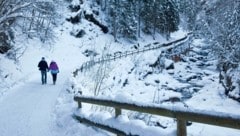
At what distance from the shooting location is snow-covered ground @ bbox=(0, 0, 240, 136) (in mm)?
10500

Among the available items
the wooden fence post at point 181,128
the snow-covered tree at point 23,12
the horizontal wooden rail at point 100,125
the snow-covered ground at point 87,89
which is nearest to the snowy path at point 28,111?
the snow-covered ground at point 87,89

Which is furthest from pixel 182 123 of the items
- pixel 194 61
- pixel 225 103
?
pixel 194 61

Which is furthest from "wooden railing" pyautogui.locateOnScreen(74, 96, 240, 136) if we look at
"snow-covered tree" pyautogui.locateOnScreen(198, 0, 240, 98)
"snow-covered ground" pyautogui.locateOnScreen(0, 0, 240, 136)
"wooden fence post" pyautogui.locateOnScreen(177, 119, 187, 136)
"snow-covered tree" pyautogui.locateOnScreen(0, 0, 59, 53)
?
"snow-covered tree" pyautogui.locateOnScreen(198, 0, 240, 98)

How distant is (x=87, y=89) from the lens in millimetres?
18578

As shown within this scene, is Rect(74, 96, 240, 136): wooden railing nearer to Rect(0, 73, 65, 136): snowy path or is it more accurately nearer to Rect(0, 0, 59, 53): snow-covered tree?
Rect(0, 73, 65, 136): snowy path

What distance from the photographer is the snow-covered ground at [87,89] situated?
10.5 metres

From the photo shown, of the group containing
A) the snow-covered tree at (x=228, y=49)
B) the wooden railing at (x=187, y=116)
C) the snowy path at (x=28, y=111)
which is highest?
the snow-covered tree at (x=228, y=49)

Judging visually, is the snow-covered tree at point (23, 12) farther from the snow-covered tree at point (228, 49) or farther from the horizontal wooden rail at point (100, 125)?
the horizontal wooden rail at point (100, 125)

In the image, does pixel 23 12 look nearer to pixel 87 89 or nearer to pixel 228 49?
pixel 87 89

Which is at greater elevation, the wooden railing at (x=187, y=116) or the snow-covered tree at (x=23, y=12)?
the snow-covered tree at (x=23, y=12)

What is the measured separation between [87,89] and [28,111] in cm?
468

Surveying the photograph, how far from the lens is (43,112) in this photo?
1390 cm

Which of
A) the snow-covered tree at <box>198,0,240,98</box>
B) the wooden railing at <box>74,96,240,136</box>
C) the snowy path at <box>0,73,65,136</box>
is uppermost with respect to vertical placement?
the snow-covered tree at <box>198,0,240,98</box>

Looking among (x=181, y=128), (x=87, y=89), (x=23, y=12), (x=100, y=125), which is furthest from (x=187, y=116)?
(x=23, y=12)
